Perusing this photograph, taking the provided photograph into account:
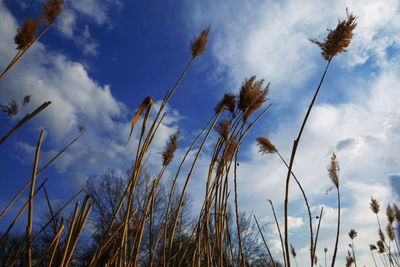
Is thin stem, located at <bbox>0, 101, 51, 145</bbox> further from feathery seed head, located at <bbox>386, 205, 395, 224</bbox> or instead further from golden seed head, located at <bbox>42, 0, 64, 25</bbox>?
feathery seed head, located at <bbox>386, 205, 395, 224</bbox>

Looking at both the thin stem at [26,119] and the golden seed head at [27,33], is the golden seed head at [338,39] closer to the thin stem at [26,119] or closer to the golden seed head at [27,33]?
the thin stem at [26,119]

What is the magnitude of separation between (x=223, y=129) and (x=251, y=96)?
23 cm

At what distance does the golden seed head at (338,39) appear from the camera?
98 centimetres

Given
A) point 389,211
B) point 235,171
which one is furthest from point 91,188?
point 235,171

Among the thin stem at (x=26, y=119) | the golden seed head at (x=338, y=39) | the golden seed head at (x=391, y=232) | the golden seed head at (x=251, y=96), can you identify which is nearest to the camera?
the thin stem at (x=26, y=119)

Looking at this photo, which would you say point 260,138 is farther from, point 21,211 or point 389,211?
point 389,211

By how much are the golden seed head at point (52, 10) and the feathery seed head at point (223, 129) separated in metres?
1.63

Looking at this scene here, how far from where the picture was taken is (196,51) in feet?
5.58

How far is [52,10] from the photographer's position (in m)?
2.10

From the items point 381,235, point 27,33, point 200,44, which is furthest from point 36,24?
point 381,235

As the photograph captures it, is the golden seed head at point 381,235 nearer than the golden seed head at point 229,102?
No

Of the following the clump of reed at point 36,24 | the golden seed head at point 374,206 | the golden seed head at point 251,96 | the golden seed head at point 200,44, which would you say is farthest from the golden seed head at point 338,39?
the golden seed head at point 374,206

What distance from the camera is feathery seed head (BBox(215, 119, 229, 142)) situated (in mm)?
1419

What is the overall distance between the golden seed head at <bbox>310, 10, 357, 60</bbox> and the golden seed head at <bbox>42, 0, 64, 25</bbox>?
1988 mm
